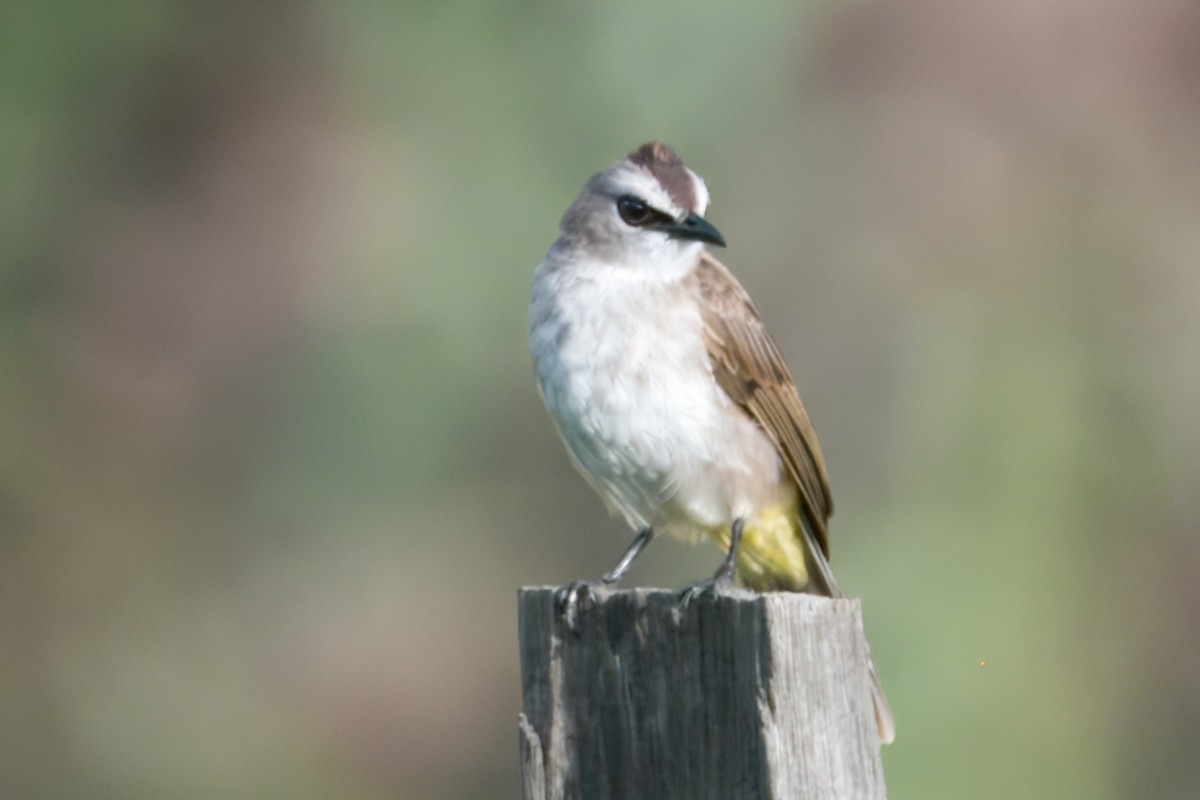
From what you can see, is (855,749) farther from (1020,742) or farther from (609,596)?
(1020,742)

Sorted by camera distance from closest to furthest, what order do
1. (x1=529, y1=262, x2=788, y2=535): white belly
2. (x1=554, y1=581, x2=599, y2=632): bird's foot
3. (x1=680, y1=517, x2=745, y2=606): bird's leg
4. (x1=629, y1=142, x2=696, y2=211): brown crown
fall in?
(x1=554, y1=581, x2=599, y2=632): bird's foot
(x1=680, y1=517, x2=745, y2=606): bird's leg
(x1=529, y1=262, x2=788, y2=535): white belly
(x1=629, y1=142, x2=696, y2=211): brown crown

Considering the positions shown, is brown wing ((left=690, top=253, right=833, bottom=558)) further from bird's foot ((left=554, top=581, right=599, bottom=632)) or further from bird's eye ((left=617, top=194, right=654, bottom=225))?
bird's foot ((left=554, top=581, right=599, bottom=632))

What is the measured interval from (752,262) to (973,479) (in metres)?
1.51

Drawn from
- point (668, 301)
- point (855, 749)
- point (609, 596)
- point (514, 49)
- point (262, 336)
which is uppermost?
point (514, 49)

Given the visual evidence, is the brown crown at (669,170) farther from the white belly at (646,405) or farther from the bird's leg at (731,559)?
the bird's leg at (731,559)

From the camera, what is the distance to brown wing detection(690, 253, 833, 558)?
13.4 feet

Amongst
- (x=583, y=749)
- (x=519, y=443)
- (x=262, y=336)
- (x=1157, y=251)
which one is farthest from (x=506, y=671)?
(x=583, y=749)

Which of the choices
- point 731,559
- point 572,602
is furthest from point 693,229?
point 572,602

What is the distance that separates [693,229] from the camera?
402 centimetres

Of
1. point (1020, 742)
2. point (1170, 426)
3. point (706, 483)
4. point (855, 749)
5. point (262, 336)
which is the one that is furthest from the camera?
point (262, 336)

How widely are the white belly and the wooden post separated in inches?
52.8

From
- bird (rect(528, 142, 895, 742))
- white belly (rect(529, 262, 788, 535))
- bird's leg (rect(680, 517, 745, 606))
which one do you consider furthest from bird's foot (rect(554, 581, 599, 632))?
white belly (rect(529, 262, 788, 535))

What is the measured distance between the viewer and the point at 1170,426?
24.2ft

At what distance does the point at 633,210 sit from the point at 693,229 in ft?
0.74
